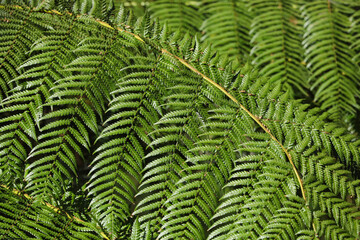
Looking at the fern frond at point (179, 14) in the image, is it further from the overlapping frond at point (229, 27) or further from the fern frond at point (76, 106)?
the fern frond at point (76, 106)

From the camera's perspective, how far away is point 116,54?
150cm

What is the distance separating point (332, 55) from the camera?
85.9 inches

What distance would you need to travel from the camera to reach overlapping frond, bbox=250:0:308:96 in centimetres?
208

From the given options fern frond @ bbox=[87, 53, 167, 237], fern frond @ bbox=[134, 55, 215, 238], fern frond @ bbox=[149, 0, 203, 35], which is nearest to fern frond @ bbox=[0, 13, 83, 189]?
fern frond @ bbox=[87, 53, 167, 237]

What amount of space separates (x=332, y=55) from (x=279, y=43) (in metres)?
0.39

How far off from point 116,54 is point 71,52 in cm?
23

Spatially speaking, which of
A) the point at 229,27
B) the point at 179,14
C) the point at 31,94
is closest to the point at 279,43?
the point at 229,27

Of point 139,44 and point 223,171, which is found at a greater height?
point 139,44

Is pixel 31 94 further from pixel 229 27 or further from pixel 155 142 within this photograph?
pixel 229 27

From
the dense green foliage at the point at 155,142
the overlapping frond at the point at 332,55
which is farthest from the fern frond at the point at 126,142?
the overlapping frond at the point at 332,55

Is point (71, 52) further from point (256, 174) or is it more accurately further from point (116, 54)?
point (256, 174)

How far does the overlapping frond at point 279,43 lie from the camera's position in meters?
2.08

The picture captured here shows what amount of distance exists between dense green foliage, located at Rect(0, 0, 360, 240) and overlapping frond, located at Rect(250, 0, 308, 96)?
0.56 metres

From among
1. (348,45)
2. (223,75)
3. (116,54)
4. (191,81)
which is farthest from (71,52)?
(348,45)
